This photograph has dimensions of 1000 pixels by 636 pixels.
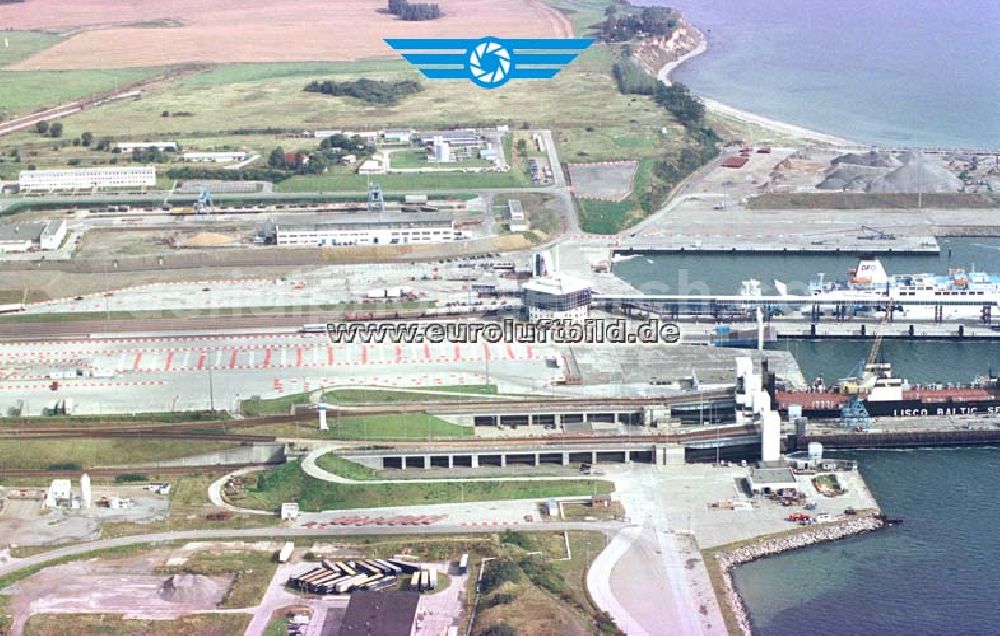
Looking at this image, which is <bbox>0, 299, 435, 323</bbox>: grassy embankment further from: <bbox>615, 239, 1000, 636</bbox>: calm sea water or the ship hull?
<bbox>615, 239, 1000, 636</bbox>: calm sea water

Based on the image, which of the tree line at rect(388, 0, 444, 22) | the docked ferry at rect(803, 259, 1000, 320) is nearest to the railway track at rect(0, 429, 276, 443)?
the docked ferry at rect(803, 259, 1000, 320)

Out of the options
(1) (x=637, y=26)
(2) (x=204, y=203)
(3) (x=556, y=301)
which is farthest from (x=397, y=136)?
(1) (x=637, y=26)

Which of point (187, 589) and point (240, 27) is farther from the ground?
point (240, 27)

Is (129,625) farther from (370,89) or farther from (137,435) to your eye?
(370,89)

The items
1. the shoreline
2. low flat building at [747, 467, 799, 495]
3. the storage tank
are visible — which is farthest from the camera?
the storage tank

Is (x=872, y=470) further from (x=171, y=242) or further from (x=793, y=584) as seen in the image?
(x=171, y=242)

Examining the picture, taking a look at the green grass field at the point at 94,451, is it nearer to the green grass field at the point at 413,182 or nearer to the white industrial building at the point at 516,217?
the white industrial building at the point at 516,217

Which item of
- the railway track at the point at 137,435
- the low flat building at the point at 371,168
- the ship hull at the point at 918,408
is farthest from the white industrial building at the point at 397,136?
the ship hull at the point at 918,408
